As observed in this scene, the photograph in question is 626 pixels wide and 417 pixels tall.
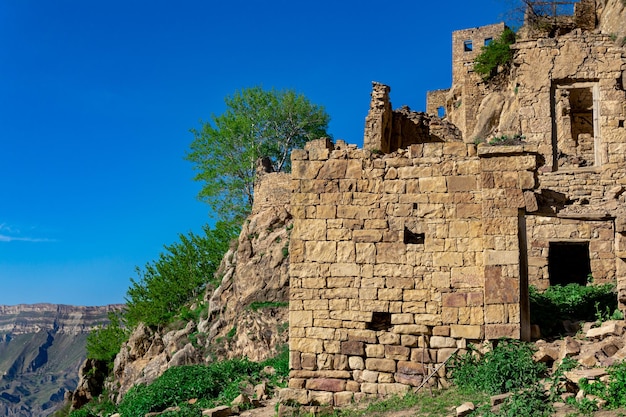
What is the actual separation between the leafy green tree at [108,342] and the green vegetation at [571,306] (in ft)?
81.7

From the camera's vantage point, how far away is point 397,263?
30.4 feet

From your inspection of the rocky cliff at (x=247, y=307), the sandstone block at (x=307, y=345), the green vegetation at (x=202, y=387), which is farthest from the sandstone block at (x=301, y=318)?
the rocky cliff at (x=247, y=307)

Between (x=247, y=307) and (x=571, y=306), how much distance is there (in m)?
9.20

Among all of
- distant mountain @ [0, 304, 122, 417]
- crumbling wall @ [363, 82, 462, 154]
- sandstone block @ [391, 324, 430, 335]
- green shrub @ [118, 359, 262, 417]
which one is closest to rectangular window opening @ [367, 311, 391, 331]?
sandstone block @ [391, 324, 430, 335]

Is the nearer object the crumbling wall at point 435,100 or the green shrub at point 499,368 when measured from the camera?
the green shrub at point 499,368

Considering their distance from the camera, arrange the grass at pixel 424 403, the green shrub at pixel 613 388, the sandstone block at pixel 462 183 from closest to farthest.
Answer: the green shrub at pixel 613 388, the grass at pixel 424 403, the sandstone block at pixel 462 183

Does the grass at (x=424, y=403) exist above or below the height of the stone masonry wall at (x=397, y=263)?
below

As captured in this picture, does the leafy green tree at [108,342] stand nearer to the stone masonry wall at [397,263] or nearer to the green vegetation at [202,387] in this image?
the green vegetation at [202,387]

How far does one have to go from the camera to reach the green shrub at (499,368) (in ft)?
26.6

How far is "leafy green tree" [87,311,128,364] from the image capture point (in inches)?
1268

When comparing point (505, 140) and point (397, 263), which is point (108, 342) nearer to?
point (505, 140)

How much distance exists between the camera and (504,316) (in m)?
8.89

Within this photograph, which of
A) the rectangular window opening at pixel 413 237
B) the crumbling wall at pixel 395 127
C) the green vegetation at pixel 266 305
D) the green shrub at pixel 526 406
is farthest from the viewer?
the crumbling wall at pixel 395 127

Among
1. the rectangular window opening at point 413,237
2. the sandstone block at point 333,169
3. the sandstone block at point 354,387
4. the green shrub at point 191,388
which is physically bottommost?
the green shrub at point 191,388
